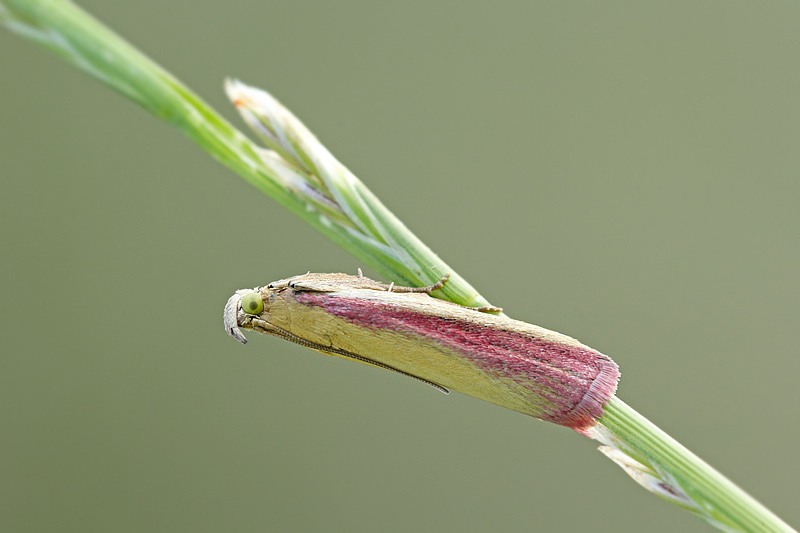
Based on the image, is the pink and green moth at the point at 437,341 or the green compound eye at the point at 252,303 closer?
the pink and green moth at the point at 437,341

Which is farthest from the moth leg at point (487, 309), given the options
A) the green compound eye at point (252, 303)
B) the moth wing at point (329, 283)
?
the green compound eye at point (252, 303)

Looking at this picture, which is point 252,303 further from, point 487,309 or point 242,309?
point 487,309

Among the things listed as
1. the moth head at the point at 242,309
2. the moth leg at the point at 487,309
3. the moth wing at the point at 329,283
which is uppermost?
the moth leg at the point at 487,309

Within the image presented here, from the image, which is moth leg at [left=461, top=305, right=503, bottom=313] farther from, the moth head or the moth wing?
the moth head

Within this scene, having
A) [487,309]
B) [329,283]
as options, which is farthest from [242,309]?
[487,309]

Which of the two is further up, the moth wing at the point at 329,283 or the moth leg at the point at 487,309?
the moth leg at the point at 487,309

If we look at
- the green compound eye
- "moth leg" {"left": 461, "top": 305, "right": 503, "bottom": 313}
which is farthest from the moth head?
"moth leg" {"left": 461, "top": 305, "right": 503, "bottom": 313}

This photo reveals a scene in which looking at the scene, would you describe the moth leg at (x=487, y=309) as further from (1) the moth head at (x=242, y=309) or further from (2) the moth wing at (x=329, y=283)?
(1) the moth head at (x=242, y=309)

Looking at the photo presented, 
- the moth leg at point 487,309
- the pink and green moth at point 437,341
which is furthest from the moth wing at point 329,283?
the moth leg at point 487,309
